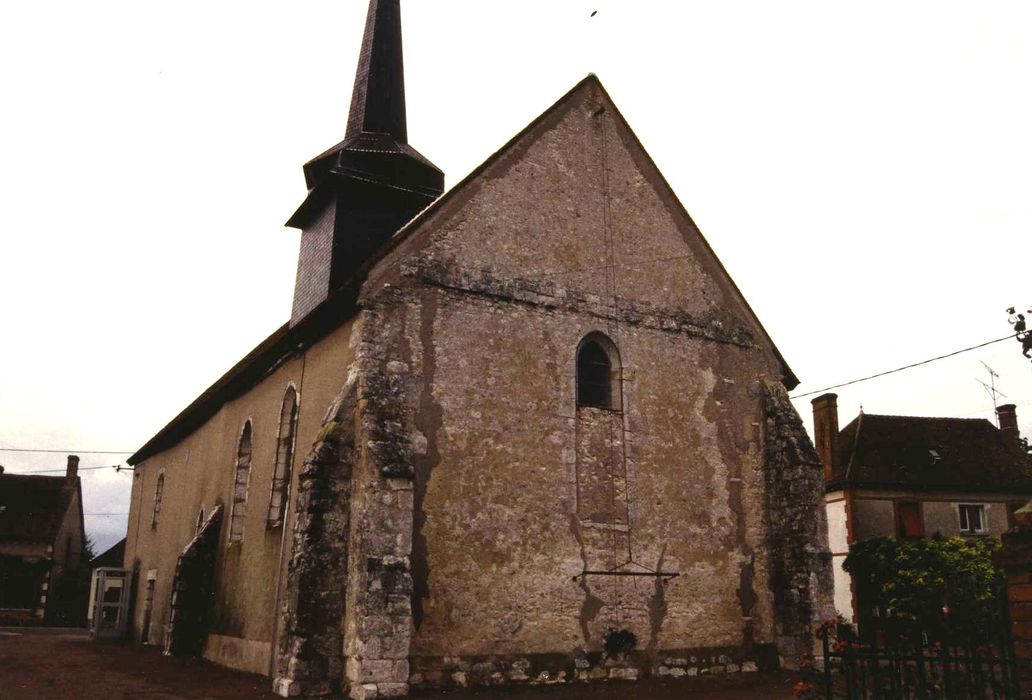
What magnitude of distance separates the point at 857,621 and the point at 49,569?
3434 centimetres

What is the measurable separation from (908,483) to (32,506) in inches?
1536

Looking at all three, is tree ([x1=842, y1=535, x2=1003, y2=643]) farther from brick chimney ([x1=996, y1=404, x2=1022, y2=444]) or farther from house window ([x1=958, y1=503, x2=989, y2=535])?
brick chimney ([x1=996, y1=404, x2=1022, y2=444])

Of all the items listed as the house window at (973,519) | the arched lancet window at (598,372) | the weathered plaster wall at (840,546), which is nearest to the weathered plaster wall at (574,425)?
the arched lancet window at (598,372)

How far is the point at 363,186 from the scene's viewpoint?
17.0 metres

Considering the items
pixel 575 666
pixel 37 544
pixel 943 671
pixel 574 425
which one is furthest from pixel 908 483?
pixel 37 544

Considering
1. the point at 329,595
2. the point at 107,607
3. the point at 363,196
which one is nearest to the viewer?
the point at 329,595

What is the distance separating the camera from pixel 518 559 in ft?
38.4

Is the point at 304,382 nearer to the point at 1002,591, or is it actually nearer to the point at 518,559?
the point at 518,559

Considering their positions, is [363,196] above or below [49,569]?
above

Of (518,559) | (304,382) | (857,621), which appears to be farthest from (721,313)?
(857,621)

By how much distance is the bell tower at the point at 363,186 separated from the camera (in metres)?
16.6

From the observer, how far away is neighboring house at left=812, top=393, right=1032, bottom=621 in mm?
29062

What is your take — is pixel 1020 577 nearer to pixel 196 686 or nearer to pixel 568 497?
pixel 568 497

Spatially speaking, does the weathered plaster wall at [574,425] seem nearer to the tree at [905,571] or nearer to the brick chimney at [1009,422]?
the tree at [905,571]
